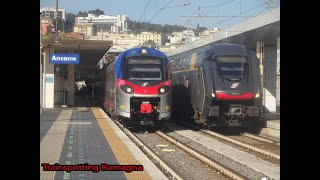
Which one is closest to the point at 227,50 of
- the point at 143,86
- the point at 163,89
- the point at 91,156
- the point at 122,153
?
the point at 163,89

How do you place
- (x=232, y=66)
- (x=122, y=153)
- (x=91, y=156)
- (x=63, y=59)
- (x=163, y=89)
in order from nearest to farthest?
(x=91, y=156), (x=122, y=153), (x=232, y=66), (x=163, y=89), (x=63, y=59)

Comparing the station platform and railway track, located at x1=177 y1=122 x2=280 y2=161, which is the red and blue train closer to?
the station platform

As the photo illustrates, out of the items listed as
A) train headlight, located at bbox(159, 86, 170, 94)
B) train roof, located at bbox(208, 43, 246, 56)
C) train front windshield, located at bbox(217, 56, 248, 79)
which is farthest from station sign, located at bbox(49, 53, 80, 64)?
train front windshield, located at bbox(217, 56, 248, 79)

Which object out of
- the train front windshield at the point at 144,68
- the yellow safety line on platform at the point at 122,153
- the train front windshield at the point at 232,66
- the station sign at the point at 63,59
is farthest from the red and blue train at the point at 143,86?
the station sign at the point at 63,59

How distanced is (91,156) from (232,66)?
7.55 metres

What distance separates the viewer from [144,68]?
57.8 feet

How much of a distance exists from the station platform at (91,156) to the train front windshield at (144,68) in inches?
84.2

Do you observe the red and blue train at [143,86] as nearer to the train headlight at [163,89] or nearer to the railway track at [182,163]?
the train headlight at [163,89]

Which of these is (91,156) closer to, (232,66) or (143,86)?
(143,86)
